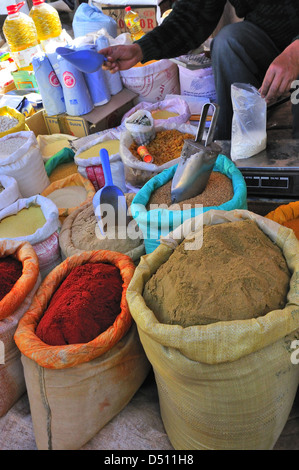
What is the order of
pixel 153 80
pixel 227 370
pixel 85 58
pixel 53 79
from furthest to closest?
pixel 153 80 → pixel 53 79 → pixel 85 58 → pixel 227 370

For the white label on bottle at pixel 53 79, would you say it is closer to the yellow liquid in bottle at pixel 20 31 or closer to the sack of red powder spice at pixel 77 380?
the yellow liquid in bottle at pixel 20 31

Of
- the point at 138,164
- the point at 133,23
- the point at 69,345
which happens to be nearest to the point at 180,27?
the point at 138,164

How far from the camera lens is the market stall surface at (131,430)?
1.05 m

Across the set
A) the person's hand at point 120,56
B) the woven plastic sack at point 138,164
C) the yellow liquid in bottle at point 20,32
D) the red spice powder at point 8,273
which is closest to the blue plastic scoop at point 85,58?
the person's hand at point 120,56

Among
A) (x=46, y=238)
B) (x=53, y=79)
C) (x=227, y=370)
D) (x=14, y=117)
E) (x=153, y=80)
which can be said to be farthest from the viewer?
(x=153, y=80)

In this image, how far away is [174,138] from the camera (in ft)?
5.69

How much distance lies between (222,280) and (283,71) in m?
0.81

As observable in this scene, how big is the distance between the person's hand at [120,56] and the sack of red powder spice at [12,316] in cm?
96

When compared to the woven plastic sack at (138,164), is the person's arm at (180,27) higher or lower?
higher

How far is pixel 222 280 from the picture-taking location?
2.77 feet

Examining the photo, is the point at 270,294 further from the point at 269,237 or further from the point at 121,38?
the point at 121,38

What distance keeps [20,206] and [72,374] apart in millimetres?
767

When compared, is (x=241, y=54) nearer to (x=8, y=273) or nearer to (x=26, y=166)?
(x=26, y=166)

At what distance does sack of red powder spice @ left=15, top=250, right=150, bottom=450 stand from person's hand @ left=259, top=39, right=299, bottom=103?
32.5 inches
